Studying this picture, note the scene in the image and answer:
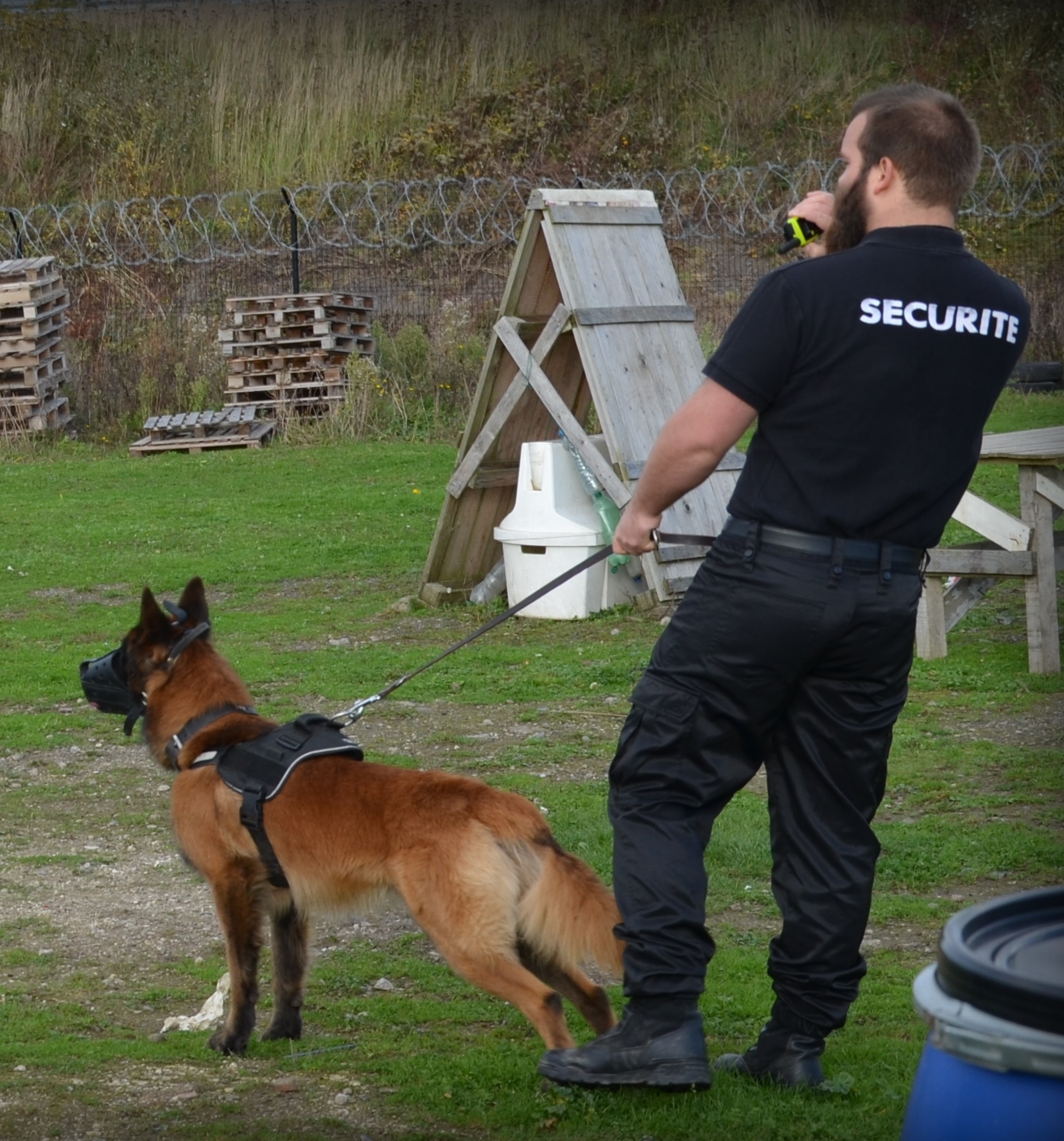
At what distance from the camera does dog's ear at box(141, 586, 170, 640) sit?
4223 mm

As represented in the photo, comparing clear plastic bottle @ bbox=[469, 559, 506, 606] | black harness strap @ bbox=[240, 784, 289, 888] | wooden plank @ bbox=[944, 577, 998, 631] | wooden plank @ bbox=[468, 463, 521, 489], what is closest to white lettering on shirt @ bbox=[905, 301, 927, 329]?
black harness strap @ bbox=[240, 784, 289, 888]

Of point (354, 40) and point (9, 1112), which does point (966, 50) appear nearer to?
point (354, 40)

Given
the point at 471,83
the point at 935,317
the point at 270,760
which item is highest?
the point at 471,83

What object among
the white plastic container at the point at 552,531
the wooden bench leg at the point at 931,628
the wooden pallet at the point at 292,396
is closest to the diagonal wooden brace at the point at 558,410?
the white plastic container at the point at 552,531

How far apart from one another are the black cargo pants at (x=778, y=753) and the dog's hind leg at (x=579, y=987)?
40 cm

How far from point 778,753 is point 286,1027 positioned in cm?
170

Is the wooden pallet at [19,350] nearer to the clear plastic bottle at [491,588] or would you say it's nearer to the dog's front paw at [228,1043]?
the clear plastic bottle at [491,588]

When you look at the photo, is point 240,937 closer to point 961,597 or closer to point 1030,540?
point 1030,540

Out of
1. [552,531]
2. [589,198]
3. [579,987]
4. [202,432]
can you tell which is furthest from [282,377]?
[579,987]

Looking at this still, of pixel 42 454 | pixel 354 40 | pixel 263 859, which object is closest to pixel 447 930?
pixel 263 859

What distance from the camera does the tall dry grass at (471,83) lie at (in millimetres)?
20188

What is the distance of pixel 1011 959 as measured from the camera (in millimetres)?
1919

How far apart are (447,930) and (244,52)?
68.2 feet

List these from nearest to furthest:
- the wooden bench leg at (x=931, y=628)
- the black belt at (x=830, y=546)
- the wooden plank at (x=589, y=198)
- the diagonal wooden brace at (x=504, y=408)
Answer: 1. the black belt at (x=830, y=546)
2. the wooden bench leg at (x=931, y=628)
3. the wooden plank at (x=589, y=198)
4. the diagonal wooden brace at (x=504, y=408)
